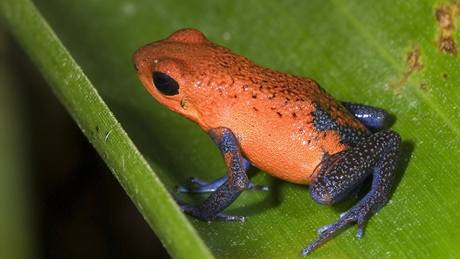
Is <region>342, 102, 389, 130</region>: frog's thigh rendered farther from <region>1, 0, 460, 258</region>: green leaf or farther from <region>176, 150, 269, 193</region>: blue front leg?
<region>176, 150, 269, 193</region>: blue front leg

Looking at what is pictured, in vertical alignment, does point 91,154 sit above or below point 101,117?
below

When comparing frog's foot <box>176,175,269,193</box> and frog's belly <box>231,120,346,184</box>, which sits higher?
frog's belly <box>231,120,346,184</box>

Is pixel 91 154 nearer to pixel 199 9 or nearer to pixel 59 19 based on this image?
pixel 59 19

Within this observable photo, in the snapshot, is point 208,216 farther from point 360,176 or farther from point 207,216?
point 360,176

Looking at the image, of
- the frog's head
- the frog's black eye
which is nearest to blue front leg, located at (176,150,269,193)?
the frog's head

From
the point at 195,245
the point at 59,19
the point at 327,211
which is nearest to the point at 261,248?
the point at 327,211

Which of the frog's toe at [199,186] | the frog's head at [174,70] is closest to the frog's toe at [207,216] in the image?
the frog's toe at [199,186]

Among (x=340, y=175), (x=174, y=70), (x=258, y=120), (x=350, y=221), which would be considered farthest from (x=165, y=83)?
(x=350, y=221)
